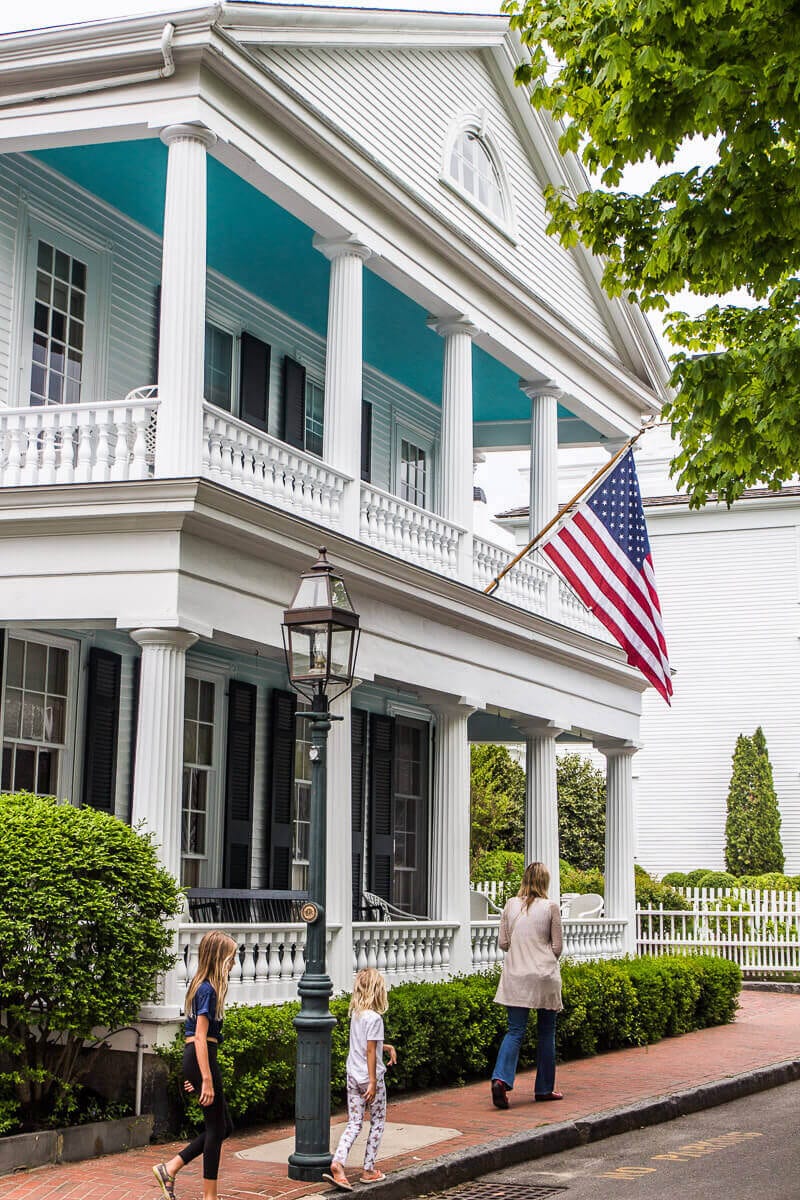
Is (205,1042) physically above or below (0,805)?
below

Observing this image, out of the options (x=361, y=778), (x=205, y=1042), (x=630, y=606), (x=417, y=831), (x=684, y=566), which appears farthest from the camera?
(x=684, y=566)

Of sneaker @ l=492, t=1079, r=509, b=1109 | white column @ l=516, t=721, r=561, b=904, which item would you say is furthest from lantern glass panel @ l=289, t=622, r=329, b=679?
white column @ l=516, t=721, r=561, b=904

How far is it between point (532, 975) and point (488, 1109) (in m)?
1.13

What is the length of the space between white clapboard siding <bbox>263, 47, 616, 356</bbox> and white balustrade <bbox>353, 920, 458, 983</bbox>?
7.29 metres

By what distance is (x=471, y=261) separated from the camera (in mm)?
16328

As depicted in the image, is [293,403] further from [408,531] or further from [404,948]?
[404,948]

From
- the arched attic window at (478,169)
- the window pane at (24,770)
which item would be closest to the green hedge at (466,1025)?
the window pane at (24,770)

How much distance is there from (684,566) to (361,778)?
51.9 feet

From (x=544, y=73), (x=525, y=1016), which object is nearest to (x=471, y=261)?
(x=544, y=73)

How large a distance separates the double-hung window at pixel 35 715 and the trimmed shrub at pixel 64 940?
322 centimetres

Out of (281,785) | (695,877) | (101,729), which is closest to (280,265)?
(101,729)

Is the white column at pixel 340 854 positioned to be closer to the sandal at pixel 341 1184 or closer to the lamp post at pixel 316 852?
the lamp post at pixel 316 852

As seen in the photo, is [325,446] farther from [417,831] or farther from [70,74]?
[417,831]

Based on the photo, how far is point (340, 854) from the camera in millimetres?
13422
